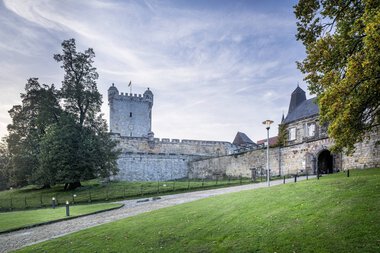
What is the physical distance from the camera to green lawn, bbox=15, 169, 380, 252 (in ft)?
20.0

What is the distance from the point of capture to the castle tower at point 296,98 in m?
46.3

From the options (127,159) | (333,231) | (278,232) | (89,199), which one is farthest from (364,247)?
(127,159)

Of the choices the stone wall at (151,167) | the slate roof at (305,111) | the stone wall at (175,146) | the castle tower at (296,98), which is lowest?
the stone wall at (151,167)

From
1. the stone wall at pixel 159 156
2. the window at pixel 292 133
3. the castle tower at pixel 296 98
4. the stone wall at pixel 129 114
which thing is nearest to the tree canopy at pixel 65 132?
the stone wall at pixel 159 156

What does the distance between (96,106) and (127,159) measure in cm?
1236

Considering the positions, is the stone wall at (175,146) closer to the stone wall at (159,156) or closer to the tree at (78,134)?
the stone wall at (159,156)

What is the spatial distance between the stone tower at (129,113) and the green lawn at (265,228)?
149 feet

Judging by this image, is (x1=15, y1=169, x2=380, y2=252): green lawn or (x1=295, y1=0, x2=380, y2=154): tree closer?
(x1=15, y1=169, x2=380, y2=252): green lawn

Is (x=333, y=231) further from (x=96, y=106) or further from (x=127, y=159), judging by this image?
(x=127, y=159)

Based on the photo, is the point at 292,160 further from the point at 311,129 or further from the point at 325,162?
the point at 311,129

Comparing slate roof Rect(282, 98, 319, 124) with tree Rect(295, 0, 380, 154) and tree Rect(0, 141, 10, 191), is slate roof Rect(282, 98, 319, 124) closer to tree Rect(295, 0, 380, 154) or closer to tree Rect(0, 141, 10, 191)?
tree Rect(295, 0, 380, 154)

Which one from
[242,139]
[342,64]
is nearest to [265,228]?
[342,64]

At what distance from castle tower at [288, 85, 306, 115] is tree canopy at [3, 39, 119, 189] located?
30379 millimetres

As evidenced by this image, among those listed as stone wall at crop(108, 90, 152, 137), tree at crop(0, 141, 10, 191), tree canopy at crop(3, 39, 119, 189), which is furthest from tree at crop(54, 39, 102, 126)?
stone wall at crop(108, 90, 152, 137)
